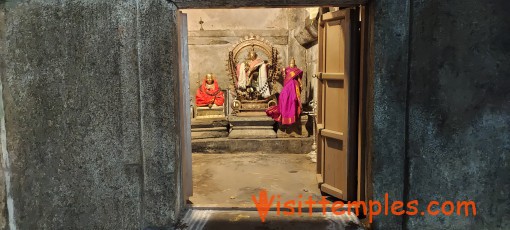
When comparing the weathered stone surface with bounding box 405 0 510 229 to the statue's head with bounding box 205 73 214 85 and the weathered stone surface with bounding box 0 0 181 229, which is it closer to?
the weathered stone surface with bounding box 0 0 181 229

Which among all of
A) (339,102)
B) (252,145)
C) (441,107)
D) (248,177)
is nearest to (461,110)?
(441,107)

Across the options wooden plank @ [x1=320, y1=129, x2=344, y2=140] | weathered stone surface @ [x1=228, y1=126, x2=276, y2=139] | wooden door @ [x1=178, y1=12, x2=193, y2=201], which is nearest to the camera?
wooden door @ [x1=178, y1=12, x2=193, y2=201]

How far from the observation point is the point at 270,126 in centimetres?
914

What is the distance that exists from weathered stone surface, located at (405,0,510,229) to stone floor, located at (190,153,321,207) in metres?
2.38

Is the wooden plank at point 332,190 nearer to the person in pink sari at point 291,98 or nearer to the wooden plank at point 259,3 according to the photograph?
the wooden plank at point 259,3

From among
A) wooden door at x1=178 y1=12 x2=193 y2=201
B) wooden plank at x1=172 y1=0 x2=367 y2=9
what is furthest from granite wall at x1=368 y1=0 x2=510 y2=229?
wooden door at x1=178 y1=12 x2=193 y2=201

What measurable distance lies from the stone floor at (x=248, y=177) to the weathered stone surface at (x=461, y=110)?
238cm

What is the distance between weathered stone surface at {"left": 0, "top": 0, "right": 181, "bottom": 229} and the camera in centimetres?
336

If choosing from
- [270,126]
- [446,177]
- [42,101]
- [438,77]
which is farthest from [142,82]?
[270,126]

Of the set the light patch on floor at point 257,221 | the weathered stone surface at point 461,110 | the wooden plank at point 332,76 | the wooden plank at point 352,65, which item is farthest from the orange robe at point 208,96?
the weathered stone surface at point 461,110

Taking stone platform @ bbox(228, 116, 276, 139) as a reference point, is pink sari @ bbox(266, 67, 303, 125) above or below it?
above

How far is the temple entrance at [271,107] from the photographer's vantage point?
4.57 meters

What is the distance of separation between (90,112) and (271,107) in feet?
20.2

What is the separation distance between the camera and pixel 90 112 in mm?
3434
